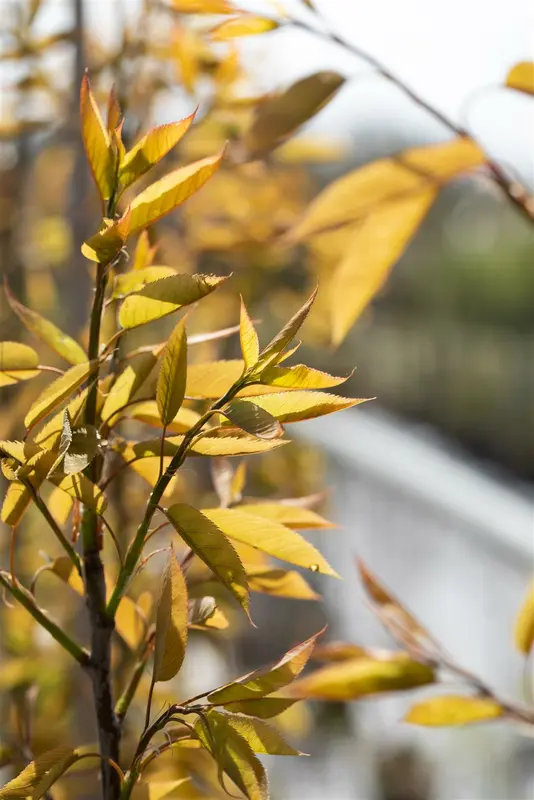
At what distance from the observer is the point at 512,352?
196 inches

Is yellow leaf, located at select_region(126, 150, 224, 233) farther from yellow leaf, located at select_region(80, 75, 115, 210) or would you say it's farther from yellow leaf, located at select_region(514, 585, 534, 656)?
yellow leaf, located at select_region(514, 585, 534, 656)

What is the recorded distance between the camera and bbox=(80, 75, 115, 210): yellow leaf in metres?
0.19

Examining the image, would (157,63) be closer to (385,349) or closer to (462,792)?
(462,792)

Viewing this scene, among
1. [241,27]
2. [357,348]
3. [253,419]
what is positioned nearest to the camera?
[253,419]

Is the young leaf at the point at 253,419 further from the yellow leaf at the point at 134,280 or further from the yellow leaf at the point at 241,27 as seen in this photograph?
the yellow leaf at the point at 241,27

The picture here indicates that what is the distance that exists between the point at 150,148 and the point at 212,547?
0.09 metres

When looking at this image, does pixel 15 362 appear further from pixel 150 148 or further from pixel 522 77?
pixel 522 77

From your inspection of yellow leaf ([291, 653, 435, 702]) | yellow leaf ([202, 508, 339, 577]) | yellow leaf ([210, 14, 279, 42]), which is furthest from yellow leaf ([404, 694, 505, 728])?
yellow leaf ([210, 14, 279, 42])

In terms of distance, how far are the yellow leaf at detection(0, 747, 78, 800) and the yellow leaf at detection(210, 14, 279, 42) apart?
23cm

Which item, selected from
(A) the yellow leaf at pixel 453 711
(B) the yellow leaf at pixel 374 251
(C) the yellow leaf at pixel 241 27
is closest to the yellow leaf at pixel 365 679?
(A) the yellow leaf at pixel 453 711

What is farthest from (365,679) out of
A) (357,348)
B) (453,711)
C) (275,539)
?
(357,348)

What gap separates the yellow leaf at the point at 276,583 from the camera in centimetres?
24

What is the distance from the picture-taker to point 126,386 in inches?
8.2

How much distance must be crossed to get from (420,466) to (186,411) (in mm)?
2548
